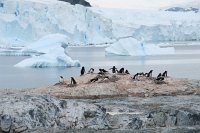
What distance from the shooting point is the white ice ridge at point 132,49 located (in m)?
42.9

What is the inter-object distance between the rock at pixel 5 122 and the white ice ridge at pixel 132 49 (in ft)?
108

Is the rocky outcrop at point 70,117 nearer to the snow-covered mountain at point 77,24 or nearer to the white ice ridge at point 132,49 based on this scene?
the white ice ridge at point 132,49

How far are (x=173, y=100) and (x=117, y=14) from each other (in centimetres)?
5751

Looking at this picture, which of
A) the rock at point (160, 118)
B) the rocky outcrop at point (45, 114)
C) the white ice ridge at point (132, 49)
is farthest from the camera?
the white ice ridge at point (132, 49)

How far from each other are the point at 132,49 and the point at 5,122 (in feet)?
125

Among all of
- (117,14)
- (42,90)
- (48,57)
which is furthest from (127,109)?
(117,14)

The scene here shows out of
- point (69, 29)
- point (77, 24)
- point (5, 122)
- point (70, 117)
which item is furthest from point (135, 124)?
point (69, 29)

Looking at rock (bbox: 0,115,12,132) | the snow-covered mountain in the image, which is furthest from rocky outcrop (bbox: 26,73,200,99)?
the snow-covered mountain

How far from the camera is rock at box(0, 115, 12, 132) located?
27.1 feet

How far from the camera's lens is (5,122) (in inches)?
329

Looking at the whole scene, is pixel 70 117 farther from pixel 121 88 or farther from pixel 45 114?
pixel 121 88

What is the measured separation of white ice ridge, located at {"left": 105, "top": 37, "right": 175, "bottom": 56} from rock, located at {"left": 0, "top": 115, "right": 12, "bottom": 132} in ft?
108

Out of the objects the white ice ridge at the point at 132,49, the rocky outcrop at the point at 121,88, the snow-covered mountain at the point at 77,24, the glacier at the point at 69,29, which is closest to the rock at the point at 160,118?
the rocky outcrop at the point at 121,88

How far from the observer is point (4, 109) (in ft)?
28.6
